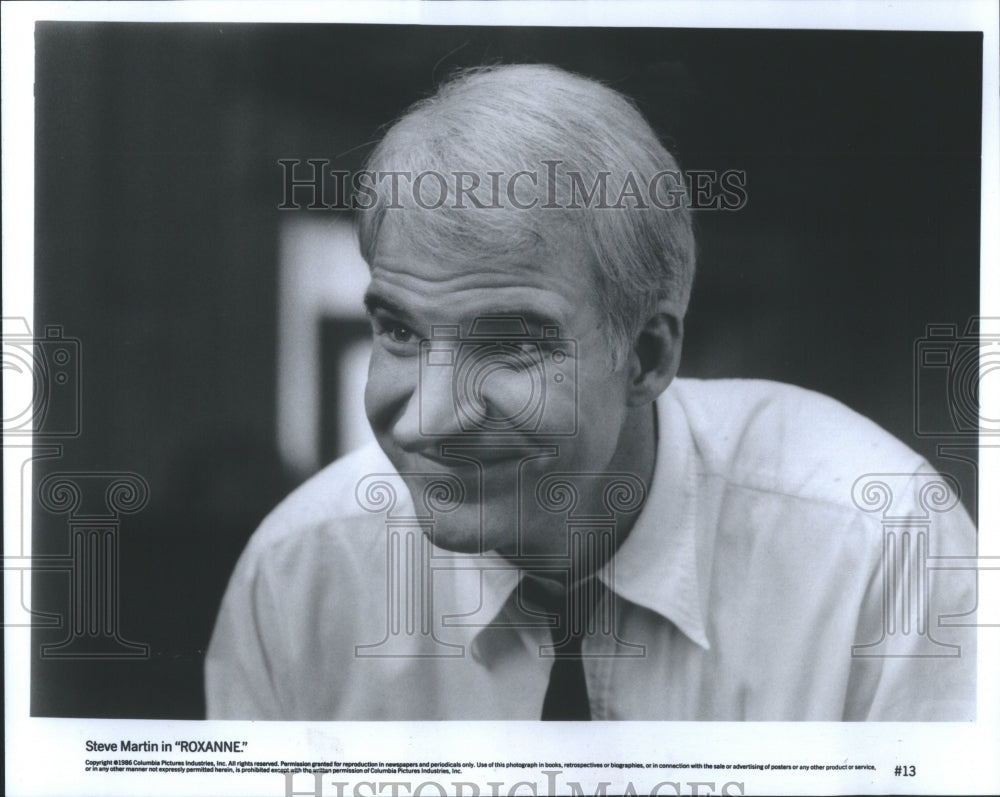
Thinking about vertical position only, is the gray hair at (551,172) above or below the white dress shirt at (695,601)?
above

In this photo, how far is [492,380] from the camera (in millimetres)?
2941

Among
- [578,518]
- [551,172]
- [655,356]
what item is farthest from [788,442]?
[551,172]

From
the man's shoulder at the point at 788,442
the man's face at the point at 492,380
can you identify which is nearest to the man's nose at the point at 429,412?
the man's face at the point at 492,380

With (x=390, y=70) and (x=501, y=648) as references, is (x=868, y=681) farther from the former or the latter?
(x=390, y=70)

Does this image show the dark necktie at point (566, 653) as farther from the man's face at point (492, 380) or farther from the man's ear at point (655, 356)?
the man's ear at point (655, 356)

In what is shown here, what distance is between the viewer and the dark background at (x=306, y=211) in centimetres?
299

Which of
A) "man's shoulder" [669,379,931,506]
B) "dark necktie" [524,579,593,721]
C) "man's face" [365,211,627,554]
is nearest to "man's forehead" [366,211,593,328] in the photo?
"man's face" [365,211,627,554]

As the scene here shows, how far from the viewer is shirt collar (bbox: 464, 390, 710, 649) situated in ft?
9.88

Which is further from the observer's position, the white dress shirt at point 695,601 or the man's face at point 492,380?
the white dress shirt at point 695,601

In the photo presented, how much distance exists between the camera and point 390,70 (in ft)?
9.78

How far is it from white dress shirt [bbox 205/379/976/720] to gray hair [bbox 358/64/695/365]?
0.36m

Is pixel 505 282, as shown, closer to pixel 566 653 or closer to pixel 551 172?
pixel 551 172

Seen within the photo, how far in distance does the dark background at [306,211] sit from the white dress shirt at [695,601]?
0.40ft

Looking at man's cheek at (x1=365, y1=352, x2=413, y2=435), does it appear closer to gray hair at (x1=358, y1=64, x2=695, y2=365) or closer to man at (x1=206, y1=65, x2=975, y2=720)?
man at (x1=206, y1=65, x2=975, y2=720)
